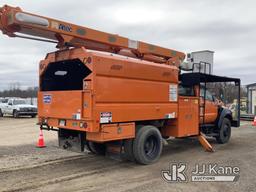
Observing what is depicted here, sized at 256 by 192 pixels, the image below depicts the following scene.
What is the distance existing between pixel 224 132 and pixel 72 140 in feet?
21.1

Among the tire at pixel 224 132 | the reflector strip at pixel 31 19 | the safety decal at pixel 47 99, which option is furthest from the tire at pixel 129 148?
the tire at pixel 224 132

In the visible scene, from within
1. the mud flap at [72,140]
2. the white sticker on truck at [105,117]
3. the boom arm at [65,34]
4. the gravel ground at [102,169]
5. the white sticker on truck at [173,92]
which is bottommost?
the gravel ground at [102,169]

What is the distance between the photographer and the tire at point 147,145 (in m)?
7.59

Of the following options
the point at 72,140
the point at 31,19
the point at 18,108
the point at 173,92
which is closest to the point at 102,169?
the point at 72,140

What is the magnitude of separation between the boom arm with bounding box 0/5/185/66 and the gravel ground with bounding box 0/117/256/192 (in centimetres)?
299

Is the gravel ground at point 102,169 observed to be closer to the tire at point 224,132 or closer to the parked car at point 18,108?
the tire at point 224,132

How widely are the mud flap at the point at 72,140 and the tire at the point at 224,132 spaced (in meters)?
5.90

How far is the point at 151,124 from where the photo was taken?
8.46 m

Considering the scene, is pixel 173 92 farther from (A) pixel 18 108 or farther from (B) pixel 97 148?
(A) pixel 18 108

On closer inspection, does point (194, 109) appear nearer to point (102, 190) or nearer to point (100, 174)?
point (100, 174)

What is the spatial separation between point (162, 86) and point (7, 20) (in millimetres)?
4127

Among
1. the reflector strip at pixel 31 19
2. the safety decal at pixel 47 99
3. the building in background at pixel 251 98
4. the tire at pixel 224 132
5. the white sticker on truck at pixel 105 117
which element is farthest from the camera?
the building in background at pixel 251 98

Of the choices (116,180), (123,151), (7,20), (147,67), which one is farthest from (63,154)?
(7,20)

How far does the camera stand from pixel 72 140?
301 inches
